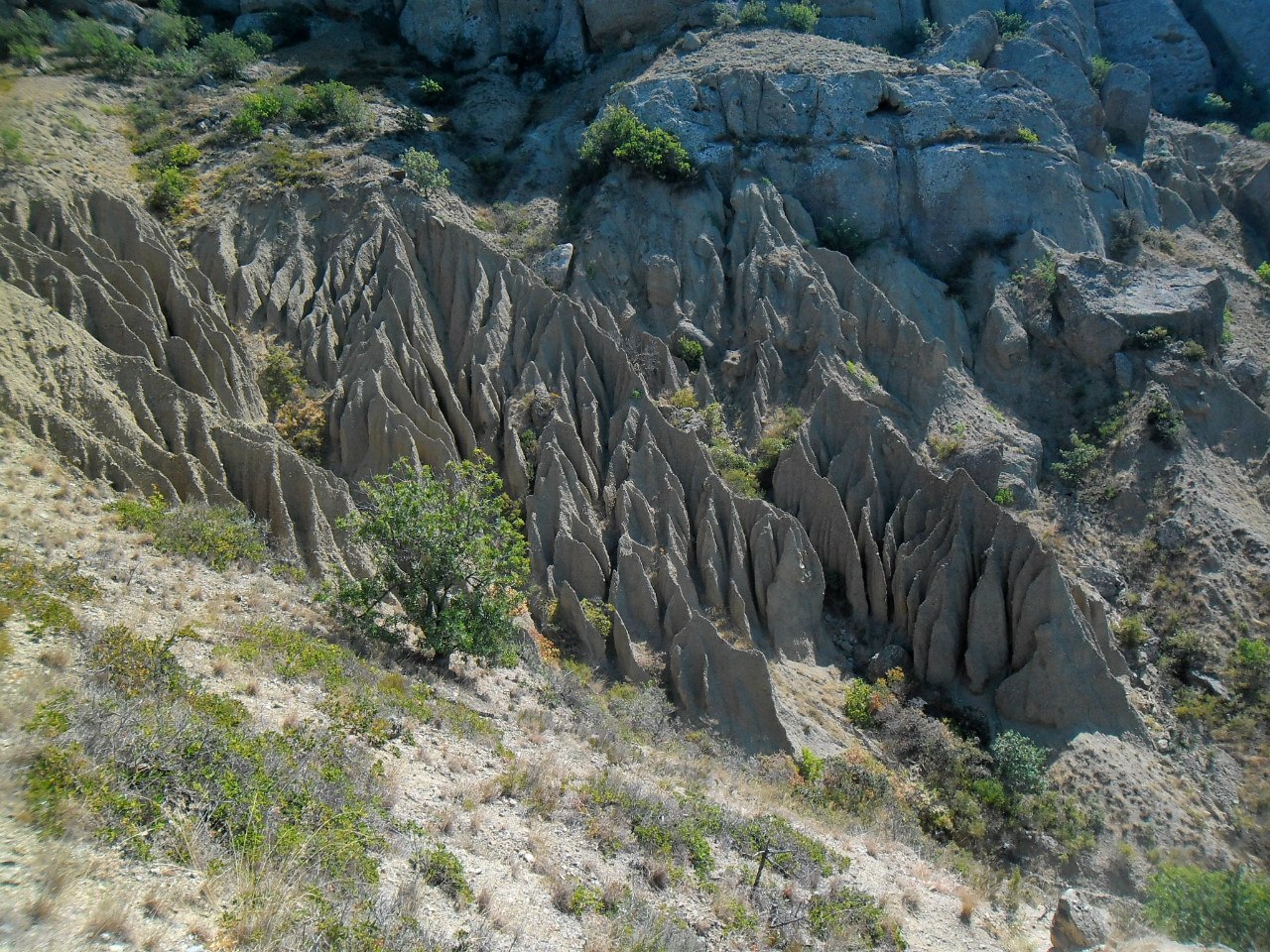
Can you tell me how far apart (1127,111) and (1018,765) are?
35.1 meters

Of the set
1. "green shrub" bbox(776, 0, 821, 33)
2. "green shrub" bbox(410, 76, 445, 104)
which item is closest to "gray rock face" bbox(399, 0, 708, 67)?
"green shrub" bbox(776, 0, 821, 33)

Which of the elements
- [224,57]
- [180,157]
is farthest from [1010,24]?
[180,157]

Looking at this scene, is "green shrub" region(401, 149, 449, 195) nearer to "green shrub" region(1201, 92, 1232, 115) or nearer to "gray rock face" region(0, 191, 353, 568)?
"gray rock face" region(0, 191, 353, 568)

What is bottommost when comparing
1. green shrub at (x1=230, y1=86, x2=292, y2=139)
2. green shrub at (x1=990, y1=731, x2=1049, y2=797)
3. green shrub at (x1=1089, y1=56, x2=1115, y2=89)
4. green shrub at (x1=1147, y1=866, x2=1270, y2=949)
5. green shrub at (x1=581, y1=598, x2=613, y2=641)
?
green shrub at (x1=990, y1=731, x2=1049, y2=797)

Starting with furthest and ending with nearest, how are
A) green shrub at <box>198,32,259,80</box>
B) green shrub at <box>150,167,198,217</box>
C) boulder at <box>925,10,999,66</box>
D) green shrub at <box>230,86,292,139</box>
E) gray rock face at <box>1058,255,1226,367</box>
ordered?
boulder at <box>925,10,999,66</box>, green shrub at <box>198,32,259,80</box>, green shrub at <box>230,86,292,139</box>, gray rock face at <box>1058,255,1226,367</box>, green shrub at <box>150,167,198,217</box>

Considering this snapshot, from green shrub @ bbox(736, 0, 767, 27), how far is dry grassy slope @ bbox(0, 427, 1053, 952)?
34056 millimetres

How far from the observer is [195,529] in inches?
591

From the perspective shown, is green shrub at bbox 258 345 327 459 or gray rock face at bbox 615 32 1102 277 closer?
green shrub at bbox 258 345 327 459

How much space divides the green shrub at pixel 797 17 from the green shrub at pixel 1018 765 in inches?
1318

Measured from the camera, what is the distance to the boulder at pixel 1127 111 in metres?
39.0

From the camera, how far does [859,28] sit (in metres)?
42.5

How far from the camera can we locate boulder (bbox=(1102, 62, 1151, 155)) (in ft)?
128

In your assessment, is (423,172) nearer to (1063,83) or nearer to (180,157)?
(180,157)

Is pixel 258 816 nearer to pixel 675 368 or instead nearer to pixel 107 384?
pixel 107 384
